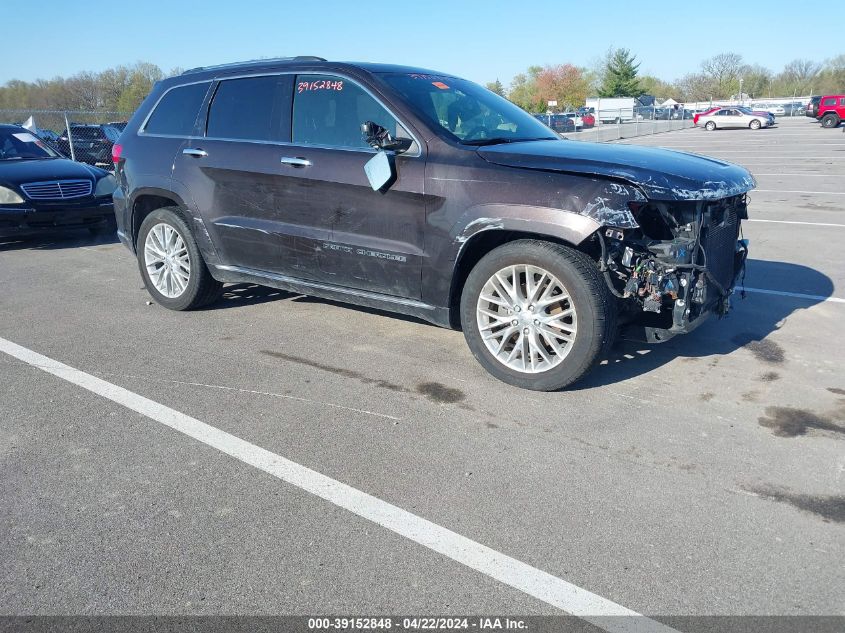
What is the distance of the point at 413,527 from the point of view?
118 inches

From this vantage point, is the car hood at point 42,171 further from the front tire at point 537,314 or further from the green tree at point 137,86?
the green tree at point 137,86

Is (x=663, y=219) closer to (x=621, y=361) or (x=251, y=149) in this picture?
(x=621, y=361)

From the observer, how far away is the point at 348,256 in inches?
195

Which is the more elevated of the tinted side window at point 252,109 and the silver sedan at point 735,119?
the silver sedan at point 735,119

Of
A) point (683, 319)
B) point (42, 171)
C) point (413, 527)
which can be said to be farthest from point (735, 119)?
point (413, 527)

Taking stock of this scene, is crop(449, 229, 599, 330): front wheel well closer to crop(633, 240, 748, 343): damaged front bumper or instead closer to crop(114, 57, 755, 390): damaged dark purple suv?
crop(114, 57, 755, 390): damaged dark purple suv

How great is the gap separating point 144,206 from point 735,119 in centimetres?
4576

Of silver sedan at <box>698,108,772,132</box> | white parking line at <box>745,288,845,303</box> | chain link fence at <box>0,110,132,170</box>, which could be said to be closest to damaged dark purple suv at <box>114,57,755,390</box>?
white parking line at <box>745,288,845,303</box>

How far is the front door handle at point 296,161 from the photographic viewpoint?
16.4 ft

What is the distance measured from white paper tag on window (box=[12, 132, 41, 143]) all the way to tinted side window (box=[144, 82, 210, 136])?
5.55 metres

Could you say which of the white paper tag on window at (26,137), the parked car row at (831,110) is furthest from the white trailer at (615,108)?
the white paper tag on window at (26,137)

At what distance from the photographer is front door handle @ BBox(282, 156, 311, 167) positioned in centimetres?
501

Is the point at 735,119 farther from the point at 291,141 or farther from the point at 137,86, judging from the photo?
the point at 291,141

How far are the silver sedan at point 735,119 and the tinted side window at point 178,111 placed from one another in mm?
44903
